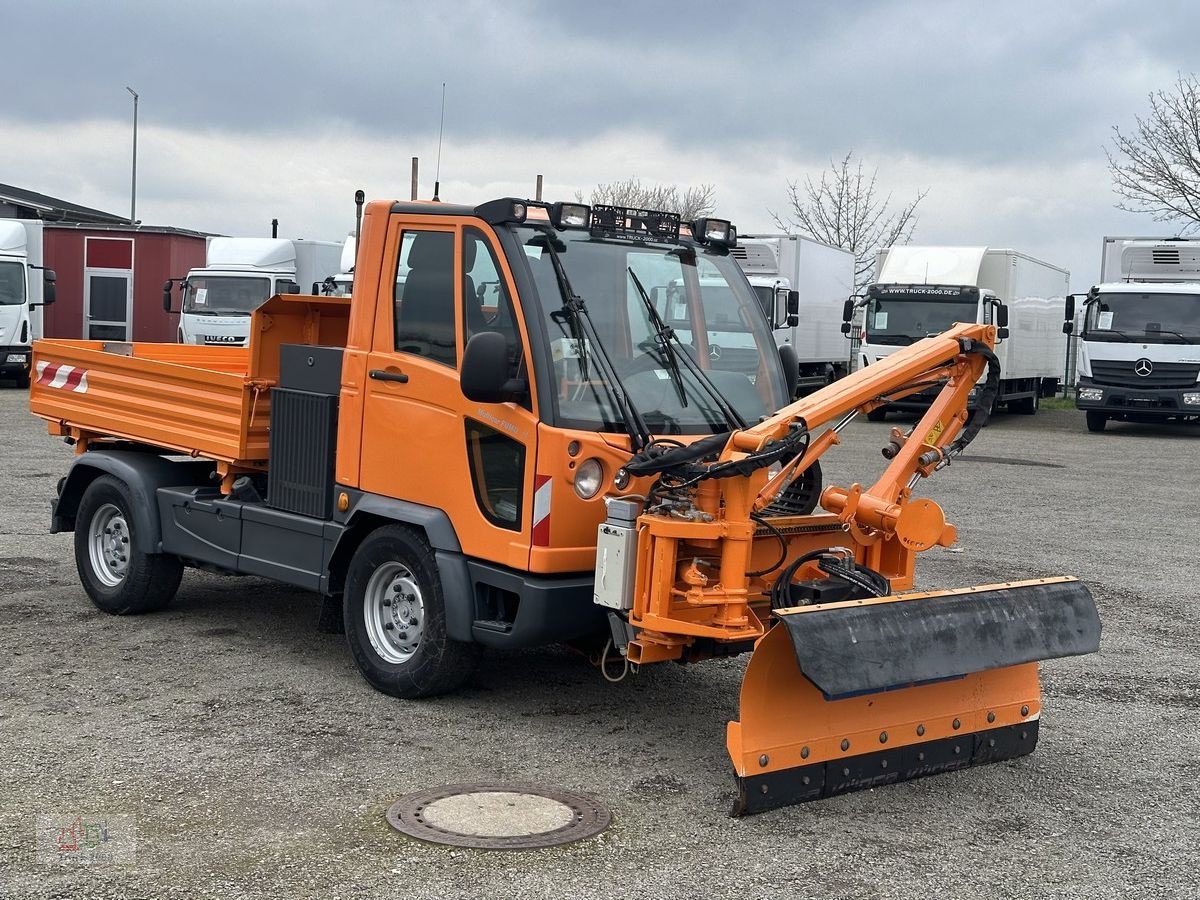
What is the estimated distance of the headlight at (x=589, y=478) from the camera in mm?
6227

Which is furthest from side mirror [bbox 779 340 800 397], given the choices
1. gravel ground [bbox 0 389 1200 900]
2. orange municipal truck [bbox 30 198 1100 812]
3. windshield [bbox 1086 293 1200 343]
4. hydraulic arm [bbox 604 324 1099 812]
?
windshield [bbox 1086 293 1200 343]

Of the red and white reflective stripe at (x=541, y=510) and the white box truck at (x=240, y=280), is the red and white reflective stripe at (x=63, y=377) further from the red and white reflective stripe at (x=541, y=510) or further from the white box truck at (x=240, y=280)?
the white box truck at (x=240, y=280)

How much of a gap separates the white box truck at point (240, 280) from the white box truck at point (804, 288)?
8.64 m

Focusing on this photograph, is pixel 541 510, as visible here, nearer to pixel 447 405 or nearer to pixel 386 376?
pixel 447 405

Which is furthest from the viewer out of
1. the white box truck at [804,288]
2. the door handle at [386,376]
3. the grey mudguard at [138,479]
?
the white box truck at [804,288]

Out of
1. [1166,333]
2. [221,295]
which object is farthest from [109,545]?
[1166,333]

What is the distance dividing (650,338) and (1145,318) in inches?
877

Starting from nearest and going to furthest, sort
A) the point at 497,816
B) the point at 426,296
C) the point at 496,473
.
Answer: the point at 497,816 → the point at 496,473 → the point at 426,296

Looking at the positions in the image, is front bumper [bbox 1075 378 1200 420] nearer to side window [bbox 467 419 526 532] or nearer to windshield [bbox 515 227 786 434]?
windshield [bbox 515 227 786 434]

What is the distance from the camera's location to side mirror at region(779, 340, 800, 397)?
23.8 feet

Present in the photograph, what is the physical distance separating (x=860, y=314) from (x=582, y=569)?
94.3 feet

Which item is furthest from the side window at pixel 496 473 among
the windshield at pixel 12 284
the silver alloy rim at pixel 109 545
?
the windshield at pixel 12 284

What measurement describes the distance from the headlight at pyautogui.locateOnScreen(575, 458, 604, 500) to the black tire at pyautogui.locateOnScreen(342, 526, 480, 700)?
0.82m

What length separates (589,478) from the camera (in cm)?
625
